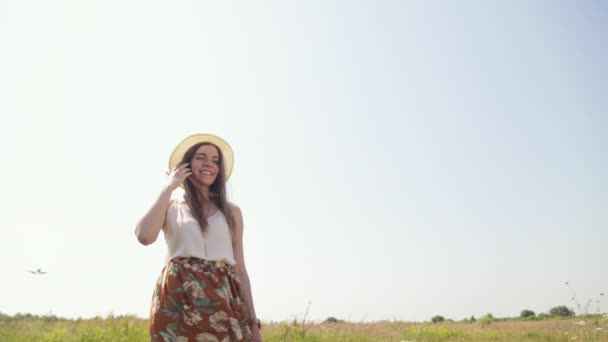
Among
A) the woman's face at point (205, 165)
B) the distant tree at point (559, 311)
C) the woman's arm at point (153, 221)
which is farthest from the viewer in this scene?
the distant tree at point (559, 311)

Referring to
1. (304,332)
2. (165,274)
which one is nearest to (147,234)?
(165,274)

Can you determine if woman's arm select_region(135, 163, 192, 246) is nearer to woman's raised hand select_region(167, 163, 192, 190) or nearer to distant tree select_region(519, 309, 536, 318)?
woman's raised hand select_region(167, 163, 192, 190)

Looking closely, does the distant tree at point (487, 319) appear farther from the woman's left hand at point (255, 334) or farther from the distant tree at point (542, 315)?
the woman's left hand at point (255, 334)

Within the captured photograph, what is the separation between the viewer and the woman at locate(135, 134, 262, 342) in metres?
2.57

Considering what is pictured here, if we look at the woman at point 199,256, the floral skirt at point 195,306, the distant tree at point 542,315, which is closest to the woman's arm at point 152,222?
the woman at point 199,256

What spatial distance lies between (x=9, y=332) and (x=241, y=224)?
5111 millimetres

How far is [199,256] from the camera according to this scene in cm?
274

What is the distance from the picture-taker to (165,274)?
2.75 metres

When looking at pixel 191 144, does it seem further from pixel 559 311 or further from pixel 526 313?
pixel 526 313

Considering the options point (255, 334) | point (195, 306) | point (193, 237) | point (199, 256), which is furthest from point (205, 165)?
point (255, 334)

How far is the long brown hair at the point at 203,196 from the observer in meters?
2.90

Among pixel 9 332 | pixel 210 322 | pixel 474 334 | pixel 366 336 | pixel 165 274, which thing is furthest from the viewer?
pixel 474 334

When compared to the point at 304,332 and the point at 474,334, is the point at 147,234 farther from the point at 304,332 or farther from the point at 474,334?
the point at 474,334

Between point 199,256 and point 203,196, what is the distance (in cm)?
50
